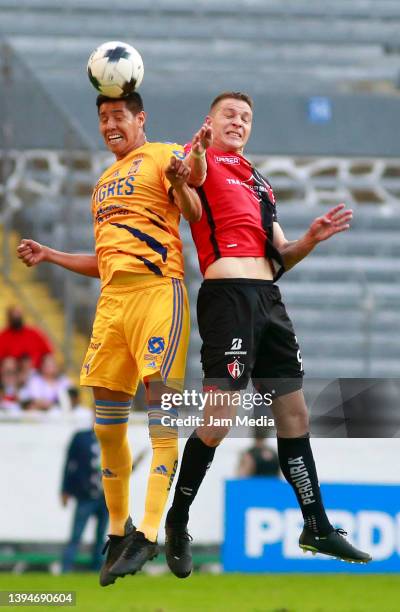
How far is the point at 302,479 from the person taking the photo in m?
6.63

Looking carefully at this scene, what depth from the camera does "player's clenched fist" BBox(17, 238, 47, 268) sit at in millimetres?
6809

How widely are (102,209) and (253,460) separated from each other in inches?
226

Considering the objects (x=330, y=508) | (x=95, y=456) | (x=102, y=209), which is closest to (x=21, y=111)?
(x=95, y=456)

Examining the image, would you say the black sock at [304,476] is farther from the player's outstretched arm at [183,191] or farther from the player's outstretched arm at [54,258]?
the player's outstretched arm at [54,258]

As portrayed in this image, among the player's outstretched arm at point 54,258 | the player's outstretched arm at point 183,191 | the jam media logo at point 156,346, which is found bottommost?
the jam media logo at point 156,346

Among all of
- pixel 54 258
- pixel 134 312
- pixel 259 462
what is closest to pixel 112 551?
pixel 134 312

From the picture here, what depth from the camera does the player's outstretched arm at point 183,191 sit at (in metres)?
6.05

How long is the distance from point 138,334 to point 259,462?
5690mm

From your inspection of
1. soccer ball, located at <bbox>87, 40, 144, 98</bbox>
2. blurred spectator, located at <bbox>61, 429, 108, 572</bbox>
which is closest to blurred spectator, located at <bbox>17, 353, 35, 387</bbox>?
blurred spectator, located at <bbox>61, 429, 108, 572</bbox>

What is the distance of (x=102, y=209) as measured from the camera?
6602 mm

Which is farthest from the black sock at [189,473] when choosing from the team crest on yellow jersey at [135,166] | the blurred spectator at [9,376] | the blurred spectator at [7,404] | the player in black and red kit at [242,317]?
the blurred spectator at [9,376]

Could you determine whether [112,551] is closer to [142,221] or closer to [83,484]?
[142,221]

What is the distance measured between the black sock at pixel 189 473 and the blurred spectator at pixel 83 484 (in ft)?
19.1

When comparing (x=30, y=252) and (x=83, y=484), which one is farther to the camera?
(x=83, y=484)
